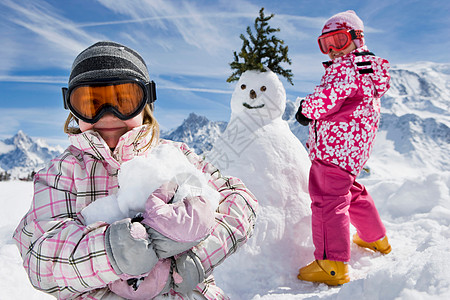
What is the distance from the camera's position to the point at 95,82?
114 centimetres

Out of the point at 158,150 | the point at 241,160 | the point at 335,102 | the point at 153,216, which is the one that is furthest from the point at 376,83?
the point at 153,216

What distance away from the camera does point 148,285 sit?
97 centimetres

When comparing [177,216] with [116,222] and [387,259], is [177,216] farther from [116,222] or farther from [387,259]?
[387,259]

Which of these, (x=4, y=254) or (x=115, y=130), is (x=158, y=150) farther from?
(x=4, y=254)

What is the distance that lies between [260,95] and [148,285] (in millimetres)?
2599

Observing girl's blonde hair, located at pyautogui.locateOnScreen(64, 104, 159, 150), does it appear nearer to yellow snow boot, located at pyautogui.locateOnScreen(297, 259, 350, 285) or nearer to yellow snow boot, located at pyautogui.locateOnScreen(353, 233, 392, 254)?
yellow snow boot, located at pyautogui.locateOnScreen(297, 259, 350, 285)

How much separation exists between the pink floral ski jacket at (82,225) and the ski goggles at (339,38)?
1925 mm

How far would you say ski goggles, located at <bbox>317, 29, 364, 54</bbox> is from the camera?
2.61 m

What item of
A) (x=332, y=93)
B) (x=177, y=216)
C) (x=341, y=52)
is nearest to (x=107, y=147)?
(x=177, y=216)

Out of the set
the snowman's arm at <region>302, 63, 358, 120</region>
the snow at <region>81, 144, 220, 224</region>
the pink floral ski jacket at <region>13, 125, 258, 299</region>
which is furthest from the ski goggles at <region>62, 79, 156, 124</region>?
the snowman's arm at <region>302, 63, 358, 120</region>

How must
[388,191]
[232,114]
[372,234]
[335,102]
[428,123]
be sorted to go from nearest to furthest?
1. [335,102]
2. [372,234]
3. [232,114]
4. [388,191]
5. [428,123]

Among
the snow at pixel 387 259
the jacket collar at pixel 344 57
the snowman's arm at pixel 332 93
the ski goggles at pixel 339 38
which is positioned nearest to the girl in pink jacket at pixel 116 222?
the snow at pixel 387 259

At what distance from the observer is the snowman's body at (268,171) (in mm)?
2623

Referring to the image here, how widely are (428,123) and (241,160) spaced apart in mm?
190742
